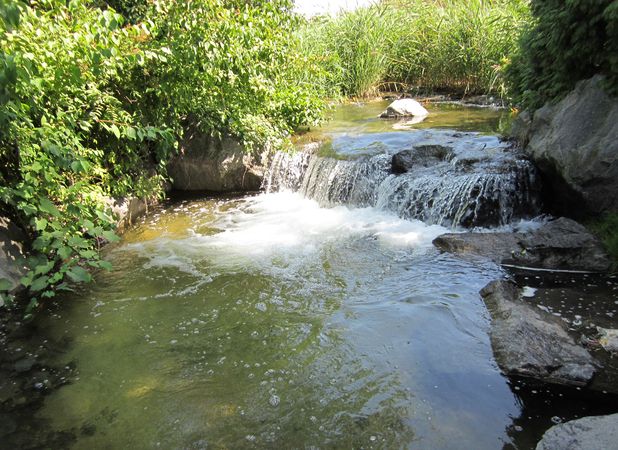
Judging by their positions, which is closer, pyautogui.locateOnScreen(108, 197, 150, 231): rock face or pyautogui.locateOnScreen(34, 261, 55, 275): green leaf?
pyautogui.locateOnScreen(34, 261, 55, 275): green leaf

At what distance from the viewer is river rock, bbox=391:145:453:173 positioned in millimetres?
7145

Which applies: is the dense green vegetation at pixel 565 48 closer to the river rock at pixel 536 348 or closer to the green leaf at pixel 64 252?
the river rock at pixel 536 348

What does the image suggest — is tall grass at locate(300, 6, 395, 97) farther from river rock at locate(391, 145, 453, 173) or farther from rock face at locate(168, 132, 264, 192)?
river rock at locate(391, 145, 453, 173)

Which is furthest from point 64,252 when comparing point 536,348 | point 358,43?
point 358,43

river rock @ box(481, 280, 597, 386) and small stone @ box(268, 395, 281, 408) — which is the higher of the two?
river rock @ box(481, 280, 597, 386)

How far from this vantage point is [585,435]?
7.52 feet

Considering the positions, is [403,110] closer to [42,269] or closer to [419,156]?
[419,156]

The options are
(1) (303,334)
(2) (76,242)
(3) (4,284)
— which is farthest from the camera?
(2) (76,242)

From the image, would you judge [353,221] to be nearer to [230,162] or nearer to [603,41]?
[230,162]

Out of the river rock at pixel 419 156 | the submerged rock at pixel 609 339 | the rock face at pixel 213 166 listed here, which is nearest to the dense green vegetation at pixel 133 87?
the rock face at pixel 213 166

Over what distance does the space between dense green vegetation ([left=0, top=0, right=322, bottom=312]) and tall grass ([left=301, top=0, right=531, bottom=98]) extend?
214 inches

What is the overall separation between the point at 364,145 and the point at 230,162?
2319 millimetres

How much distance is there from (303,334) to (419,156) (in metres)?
4.32

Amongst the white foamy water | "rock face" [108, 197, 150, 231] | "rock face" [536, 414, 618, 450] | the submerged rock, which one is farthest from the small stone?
"rock face" [108, 197, 150, 231]
